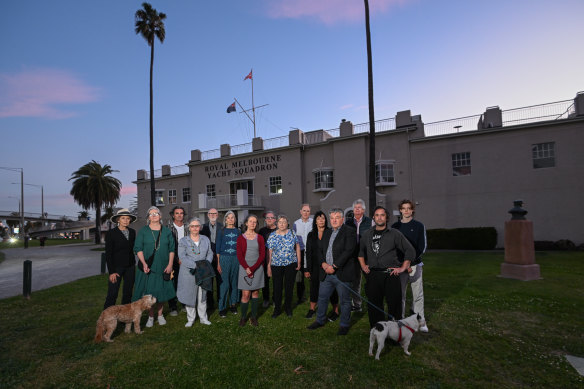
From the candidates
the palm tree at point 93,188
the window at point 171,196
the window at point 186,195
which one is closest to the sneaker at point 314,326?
the window at point 186,195

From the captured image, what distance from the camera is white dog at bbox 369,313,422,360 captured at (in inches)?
153

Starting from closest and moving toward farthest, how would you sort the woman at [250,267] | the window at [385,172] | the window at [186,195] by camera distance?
the woman at [250,267] < the window at [385,172] < the window at [186,195]

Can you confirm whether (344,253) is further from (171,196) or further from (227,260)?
(171,196)

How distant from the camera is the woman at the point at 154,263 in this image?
539 cm

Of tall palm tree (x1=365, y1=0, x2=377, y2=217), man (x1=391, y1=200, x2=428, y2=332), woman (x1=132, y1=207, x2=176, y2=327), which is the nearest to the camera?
man (x1=391, y1=200, x2=428, y2=332)

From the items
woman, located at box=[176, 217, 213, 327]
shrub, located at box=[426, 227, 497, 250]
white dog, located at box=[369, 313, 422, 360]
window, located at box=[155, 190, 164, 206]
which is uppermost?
window, located at box=[155, 190, 164, 206]

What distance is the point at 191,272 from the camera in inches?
218

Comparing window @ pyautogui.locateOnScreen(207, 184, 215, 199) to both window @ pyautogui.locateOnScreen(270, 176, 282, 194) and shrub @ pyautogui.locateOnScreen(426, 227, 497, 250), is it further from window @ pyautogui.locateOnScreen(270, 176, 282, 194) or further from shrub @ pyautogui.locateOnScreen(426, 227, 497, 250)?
shrub @ pyautogui.locateOnScreen(426, 227, 497, 250)

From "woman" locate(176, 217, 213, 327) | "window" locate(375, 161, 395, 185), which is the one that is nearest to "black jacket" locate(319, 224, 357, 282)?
"woman" locate(176, 217, 213, 327)

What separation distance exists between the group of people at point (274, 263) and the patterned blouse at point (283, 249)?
18mm

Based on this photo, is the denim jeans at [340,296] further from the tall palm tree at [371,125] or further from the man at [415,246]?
the tall palm tree at [371,125]

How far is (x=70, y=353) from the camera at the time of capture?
446 centimetres

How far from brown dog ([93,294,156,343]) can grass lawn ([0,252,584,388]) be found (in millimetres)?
174

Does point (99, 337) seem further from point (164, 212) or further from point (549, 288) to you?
point (164, 212)
